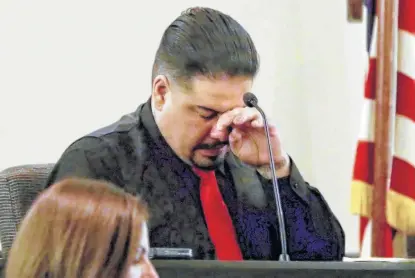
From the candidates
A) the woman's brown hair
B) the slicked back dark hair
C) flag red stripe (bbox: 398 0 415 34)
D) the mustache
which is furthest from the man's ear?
flag red stripe (bbox: 398 0 415 34)

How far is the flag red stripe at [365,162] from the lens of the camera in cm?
205

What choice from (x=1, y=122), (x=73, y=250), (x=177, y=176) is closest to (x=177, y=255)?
(x=177, y=176)

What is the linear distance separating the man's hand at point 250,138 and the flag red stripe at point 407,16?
1.89ft

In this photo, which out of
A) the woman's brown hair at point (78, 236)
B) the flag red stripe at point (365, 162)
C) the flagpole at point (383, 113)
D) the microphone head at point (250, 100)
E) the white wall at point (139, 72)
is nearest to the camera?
the woman's brown hair at point (78, 236)

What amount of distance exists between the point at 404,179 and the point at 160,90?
72 centimetres

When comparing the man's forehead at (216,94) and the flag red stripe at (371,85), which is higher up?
the man's forehead at (216,94)

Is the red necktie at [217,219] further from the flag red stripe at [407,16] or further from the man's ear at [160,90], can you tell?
the flag red stripe at [407,16]

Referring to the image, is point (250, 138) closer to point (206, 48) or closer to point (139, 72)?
point (206, 48)

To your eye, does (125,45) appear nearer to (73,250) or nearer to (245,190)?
(245,190)

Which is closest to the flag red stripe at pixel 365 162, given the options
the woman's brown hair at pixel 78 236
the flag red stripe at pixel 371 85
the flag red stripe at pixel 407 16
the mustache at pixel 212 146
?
the flag red stripe at pixel 371 85

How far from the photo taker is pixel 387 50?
1.96m

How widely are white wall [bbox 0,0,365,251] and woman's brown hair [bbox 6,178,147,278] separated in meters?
1.21

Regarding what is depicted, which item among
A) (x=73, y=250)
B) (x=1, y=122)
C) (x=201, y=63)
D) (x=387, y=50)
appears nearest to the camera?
(x=73, y=250)

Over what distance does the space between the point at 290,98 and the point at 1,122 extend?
3.11 feet
